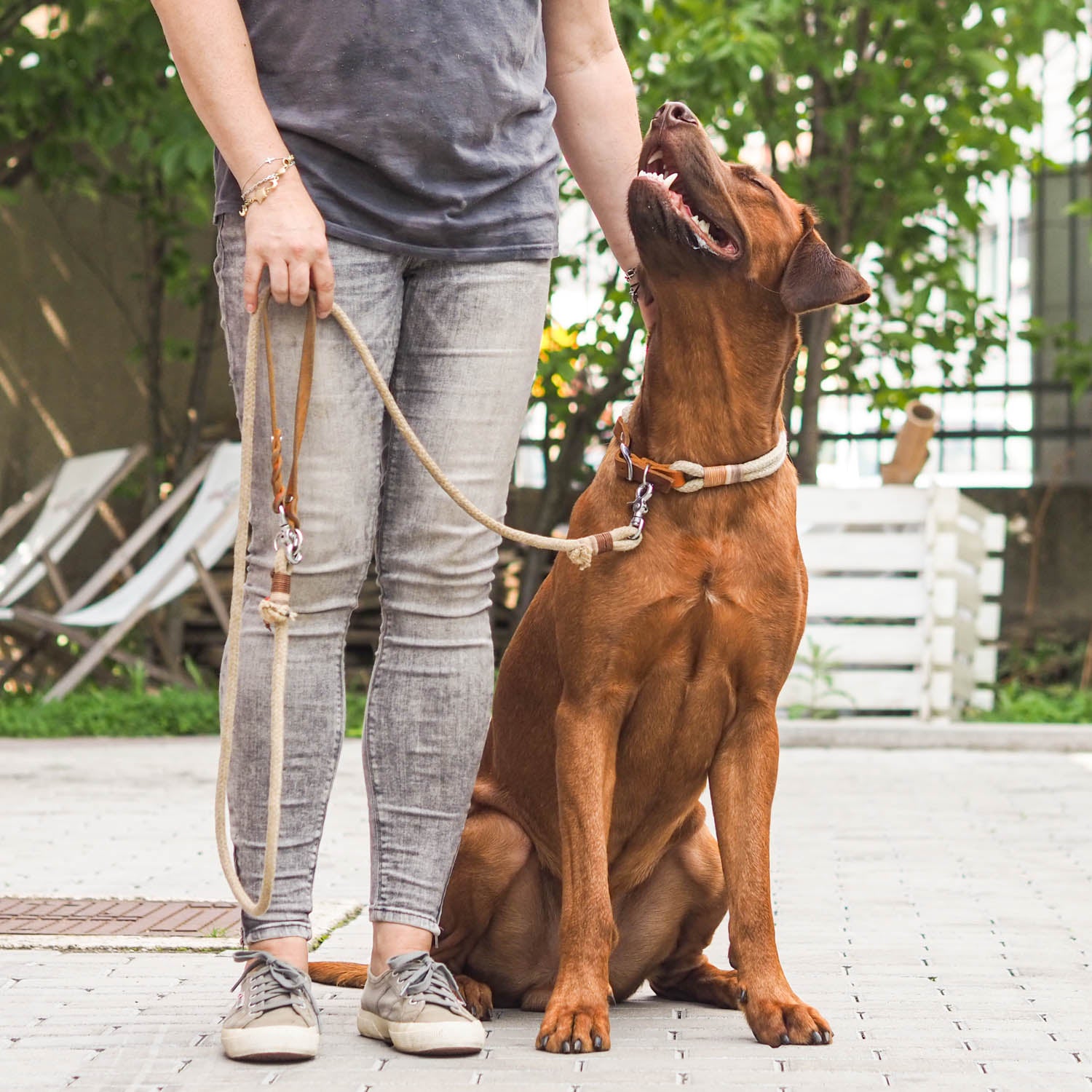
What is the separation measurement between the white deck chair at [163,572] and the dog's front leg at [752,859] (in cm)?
487

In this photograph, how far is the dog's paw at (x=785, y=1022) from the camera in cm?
231

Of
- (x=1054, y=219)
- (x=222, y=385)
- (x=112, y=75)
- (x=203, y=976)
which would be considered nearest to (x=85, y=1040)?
(x=203, y=976)

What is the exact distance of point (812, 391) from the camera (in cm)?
848

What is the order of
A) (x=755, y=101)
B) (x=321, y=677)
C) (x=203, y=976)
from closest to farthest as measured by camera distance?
(x=321, y=677)
(x=203, y=976)
(x=755, y=101)

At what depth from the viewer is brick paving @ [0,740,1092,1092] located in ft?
7.04

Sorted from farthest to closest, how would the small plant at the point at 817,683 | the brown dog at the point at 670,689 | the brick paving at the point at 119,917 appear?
the small plant at the point at 817,683
the brick paving at the point at 119,917
the brown dog at the point at 670,689

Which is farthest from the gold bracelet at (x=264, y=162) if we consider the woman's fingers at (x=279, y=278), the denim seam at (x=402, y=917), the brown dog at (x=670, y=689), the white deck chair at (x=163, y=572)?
the white deck chair at (x=163, y=572)

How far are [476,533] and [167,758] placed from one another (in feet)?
13.8

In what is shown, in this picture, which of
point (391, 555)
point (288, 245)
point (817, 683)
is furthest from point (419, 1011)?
point (817, 683)

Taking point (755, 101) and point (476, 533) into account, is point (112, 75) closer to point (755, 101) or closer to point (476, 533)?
point (755, 101)

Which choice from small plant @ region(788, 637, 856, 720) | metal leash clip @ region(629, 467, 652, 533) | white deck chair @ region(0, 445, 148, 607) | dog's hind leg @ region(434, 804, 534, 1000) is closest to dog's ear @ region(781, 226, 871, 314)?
metal leash clip @ region(629, 467, 652, 533)

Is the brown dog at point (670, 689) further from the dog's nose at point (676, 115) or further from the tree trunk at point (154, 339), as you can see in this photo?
the tree trunk at point (154, 339)

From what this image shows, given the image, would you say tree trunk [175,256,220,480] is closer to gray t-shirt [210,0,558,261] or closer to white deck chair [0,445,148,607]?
white deck chair [0,445,148,607]

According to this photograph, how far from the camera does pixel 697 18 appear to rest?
283 inches
